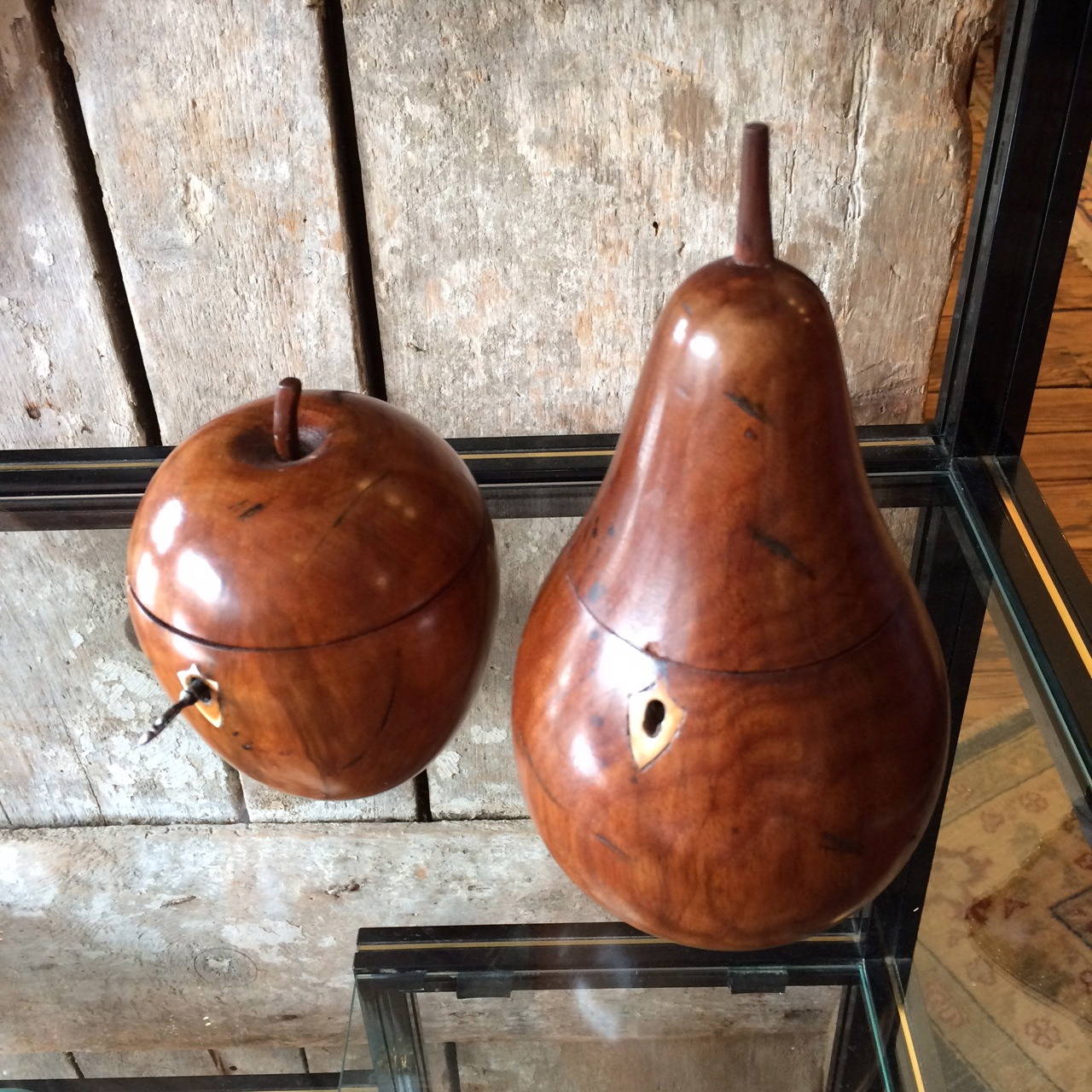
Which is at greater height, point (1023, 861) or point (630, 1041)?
point (1023, 861)

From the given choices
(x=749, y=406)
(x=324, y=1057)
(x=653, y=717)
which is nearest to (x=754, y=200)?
(x=749, y=406)

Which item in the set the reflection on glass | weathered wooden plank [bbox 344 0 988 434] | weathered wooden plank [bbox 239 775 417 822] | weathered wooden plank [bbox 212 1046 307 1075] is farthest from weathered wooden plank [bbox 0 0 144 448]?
weathered wooden plank [bbox 212 1046 307 1075]

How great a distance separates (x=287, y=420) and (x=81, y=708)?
44cm

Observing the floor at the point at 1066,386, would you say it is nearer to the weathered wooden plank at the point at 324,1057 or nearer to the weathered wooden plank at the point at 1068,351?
the weathered wooden plank at the point at 1068,351

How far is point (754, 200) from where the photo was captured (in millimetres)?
339

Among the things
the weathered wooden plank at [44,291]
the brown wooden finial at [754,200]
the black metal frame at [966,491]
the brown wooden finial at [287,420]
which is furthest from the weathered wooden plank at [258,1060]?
the brown wooden finial at [754,200]

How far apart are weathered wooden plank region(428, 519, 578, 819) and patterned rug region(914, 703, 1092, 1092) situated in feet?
0.79

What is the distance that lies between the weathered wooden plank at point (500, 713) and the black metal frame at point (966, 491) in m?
0.06

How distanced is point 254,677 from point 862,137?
14.7 inches

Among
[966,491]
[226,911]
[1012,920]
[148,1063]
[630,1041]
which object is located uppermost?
[966,491]

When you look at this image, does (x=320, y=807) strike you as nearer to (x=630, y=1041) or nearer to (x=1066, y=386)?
(x=630, y=1041)

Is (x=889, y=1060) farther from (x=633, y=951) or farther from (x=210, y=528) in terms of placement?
(x=210, y=528)

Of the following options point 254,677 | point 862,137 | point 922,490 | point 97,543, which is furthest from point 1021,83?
point 97,543

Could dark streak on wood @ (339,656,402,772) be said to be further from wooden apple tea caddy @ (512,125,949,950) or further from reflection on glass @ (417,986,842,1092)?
reflection on glass @ (417,986,842,1092)
